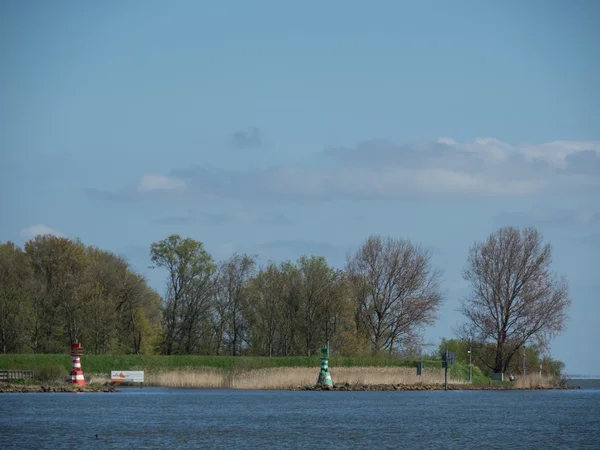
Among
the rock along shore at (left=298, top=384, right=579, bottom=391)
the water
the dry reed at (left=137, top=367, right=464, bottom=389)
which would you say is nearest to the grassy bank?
the dry reed at (left=137, top=367, right=464, bottom=389)

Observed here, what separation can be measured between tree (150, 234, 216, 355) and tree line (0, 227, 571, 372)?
93mm

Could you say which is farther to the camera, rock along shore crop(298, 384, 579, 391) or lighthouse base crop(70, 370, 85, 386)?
rock along shore crop(298, 384, 579, 391)

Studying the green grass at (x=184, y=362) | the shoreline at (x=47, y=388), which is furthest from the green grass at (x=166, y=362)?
A: the shoreline at (x=47, y=388)

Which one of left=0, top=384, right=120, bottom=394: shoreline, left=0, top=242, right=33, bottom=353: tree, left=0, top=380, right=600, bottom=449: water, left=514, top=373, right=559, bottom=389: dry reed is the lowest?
left=0, top=380, right=600, bottom=449: water

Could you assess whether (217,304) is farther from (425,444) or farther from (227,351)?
(425,444)

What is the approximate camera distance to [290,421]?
35844mm

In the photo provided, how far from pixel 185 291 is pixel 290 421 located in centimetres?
4039

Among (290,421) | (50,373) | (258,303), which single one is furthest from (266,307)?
(290,421)

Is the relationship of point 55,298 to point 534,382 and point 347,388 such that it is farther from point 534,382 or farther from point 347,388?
point 534,382

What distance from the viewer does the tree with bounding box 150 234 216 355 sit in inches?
2945

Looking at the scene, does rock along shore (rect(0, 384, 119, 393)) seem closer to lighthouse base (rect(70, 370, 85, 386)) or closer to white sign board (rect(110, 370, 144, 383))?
lighthouse base (rect(70, 370, 85, 386))

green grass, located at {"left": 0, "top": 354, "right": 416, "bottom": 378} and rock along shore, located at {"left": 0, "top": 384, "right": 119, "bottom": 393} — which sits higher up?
green grass, located at {"left": 0, "top": 354, "right": 416, "bottom": 378}

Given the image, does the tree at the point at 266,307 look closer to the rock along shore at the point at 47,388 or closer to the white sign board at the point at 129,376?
the white sign board at the point at 129,376

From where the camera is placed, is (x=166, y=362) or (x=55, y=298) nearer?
(x=166, y=362)
